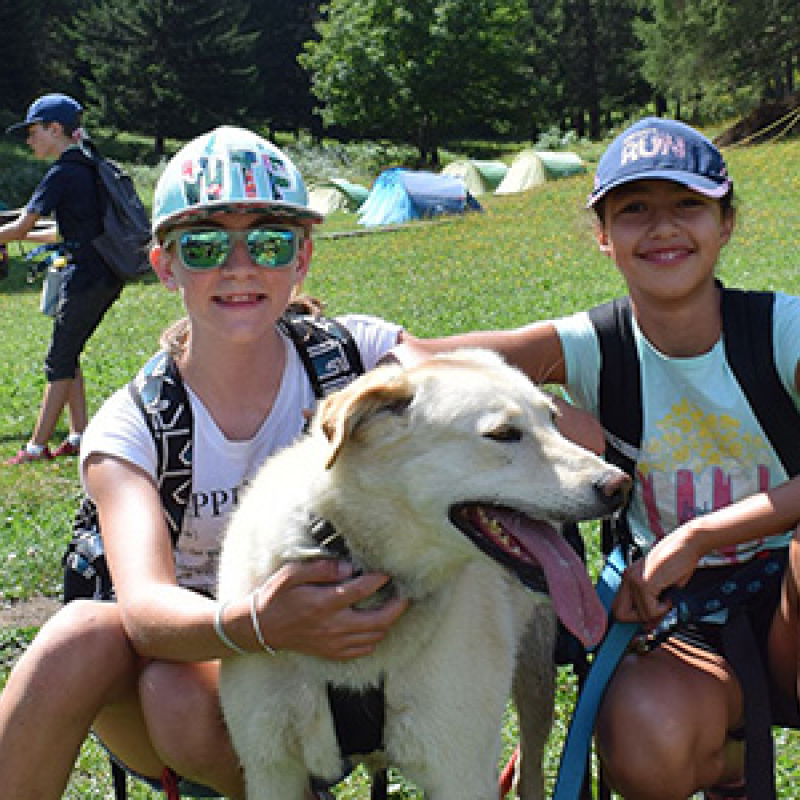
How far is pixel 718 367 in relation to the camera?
3014mm

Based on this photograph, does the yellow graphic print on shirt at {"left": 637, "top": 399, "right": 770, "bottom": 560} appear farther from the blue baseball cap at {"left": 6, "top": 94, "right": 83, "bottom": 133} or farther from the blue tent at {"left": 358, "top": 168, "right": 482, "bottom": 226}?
the blue tent at {"left": 358, "top": 168, "right": 482, "bottom": 226}

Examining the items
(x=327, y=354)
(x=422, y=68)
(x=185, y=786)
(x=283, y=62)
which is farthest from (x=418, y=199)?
(x=283, y=62)

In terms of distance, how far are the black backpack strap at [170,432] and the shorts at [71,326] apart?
5.92 m

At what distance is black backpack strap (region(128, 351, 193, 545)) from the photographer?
9.25 ft

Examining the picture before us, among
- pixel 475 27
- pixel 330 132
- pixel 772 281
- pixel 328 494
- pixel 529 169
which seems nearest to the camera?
pixel 328 494

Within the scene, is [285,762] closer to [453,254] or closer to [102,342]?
[102,342]

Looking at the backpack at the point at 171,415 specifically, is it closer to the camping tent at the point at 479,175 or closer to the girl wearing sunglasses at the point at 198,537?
the girl wearing sunglasses at the point at 198,537

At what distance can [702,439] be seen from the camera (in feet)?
9.86

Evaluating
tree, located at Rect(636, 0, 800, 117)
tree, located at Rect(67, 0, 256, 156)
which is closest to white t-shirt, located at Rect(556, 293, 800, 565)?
tree, located at Rect(636, 0, 800, 117)

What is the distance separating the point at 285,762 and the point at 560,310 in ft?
32.9

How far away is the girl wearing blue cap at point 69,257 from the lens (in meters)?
8.45

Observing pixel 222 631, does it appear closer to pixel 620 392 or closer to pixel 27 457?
pixel 620 392

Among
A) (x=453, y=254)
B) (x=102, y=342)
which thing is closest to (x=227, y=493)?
(x=102, y=342)

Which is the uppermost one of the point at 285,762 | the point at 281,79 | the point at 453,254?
the point at 281,79
